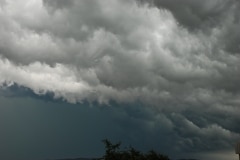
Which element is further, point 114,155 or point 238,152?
point 114,155

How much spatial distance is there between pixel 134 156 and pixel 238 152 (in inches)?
1448

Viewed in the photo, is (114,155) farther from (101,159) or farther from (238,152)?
(238,152)

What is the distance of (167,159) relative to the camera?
113 metres

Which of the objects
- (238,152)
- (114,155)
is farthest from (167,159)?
(238,152)

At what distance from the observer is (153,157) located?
371 ft

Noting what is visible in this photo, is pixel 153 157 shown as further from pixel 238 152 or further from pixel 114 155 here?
pixel 238 152

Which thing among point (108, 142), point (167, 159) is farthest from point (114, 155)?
point (167, 159)

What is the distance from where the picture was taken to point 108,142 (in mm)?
111250

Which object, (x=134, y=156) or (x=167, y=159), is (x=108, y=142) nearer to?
(x=134, y=156)

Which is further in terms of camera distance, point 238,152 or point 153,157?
point 153,157

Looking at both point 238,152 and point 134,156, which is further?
point 134,156

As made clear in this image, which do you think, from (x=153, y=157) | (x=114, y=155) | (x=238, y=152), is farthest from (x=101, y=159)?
(x=238, y=152)

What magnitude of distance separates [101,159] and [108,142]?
4.88 m

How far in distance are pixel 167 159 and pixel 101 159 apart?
16622 mm
